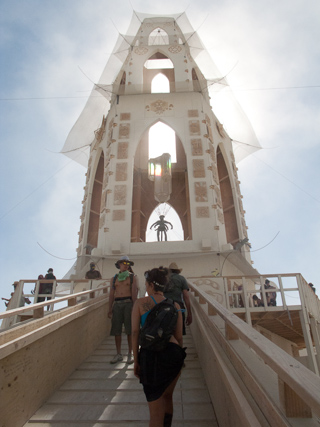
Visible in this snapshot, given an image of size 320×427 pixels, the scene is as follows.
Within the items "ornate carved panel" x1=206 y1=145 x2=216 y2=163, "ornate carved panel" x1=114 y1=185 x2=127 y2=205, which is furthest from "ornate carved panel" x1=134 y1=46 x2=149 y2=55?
"ornate carved panel" x1=114 y1=185 x2=127 y2=205

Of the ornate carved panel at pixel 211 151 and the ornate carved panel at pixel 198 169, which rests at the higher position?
the ornate carved panel at pixel 211 151

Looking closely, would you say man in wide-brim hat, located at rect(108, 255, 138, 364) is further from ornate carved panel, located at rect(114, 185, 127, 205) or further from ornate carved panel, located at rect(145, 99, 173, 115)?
ornate carved panel, located at rect(145, 99, 173, 115)

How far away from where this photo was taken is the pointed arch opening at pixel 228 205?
54.3 ft

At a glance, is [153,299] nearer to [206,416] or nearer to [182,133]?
[206,416]

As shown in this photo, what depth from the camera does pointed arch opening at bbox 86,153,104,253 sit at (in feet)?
54.7

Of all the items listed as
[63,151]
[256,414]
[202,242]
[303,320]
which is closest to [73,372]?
[256,414]

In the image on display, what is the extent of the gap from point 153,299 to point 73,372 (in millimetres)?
2488

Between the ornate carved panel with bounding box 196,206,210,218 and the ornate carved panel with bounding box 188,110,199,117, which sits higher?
the ornate carved panel with bounding box 188,110,199,117

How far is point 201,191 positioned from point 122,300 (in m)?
9.44

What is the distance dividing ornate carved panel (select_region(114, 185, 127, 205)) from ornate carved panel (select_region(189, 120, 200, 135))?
446 cm

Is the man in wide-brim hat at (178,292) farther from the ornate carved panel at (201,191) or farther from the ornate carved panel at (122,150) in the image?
the ornate carved panel at (122,150)

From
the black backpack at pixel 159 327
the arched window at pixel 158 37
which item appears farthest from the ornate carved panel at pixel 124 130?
the black backpack at pixel 159 327

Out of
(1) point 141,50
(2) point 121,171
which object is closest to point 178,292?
(2) point 121,171

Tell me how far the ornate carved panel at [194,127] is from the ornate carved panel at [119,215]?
5339 millimetres
